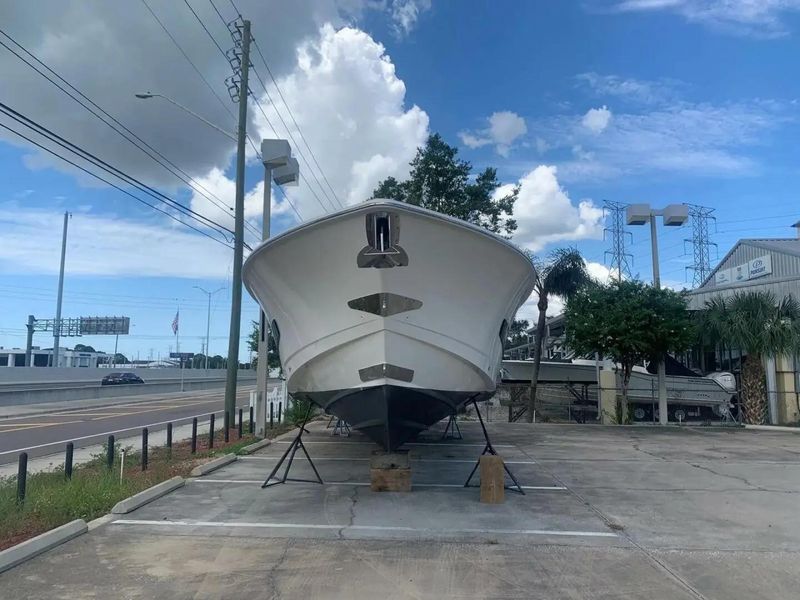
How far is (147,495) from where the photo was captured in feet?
24.8

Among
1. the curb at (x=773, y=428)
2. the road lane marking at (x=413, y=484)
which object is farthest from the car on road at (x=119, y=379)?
the curb at (x=773, y=428)

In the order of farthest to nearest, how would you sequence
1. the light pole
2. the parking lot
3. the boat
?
1. the light pole
2. the boat
3. the parking lot

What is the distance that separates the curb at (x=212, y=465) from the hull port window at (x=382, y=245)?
4.85 m

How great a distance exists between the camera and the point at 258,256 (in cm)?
780

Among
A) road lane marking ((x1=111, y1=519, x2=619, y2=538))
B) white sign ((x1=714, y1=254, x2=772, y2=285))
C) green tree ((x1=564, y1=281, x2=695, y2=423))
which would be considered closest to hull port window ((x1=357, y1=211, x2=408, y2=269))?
road lane marking ((x1=111, y1=519, x2=619, y2=538))

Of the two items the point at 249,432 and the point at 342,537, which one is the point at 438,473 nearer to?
the point at 342,537

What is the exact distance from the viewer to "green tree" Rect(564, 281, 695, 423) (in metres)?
18.1

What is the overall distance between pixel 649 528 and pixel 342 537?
3267mm

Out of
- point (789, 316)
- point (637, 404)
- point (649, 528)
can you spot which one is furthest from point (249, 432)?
point (789, 316)

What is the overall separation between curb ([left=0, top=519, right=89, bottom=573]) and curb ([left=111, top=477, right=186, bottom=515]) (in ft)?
2.16

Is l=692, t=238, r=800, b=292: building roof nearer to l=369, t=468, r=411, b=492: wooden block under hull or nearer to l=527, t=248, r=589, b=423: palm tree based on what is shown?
l=527, t=248, r=589, b=423: palm tree

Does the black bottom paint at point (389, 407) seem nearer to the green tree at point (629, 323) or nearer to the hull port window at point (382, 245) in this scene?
the hull port window at point (382, 245)

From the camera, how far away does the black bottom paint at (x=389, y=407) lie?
7195 mm

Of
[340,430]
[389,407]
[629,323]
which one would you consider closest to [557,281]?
[629,323]
